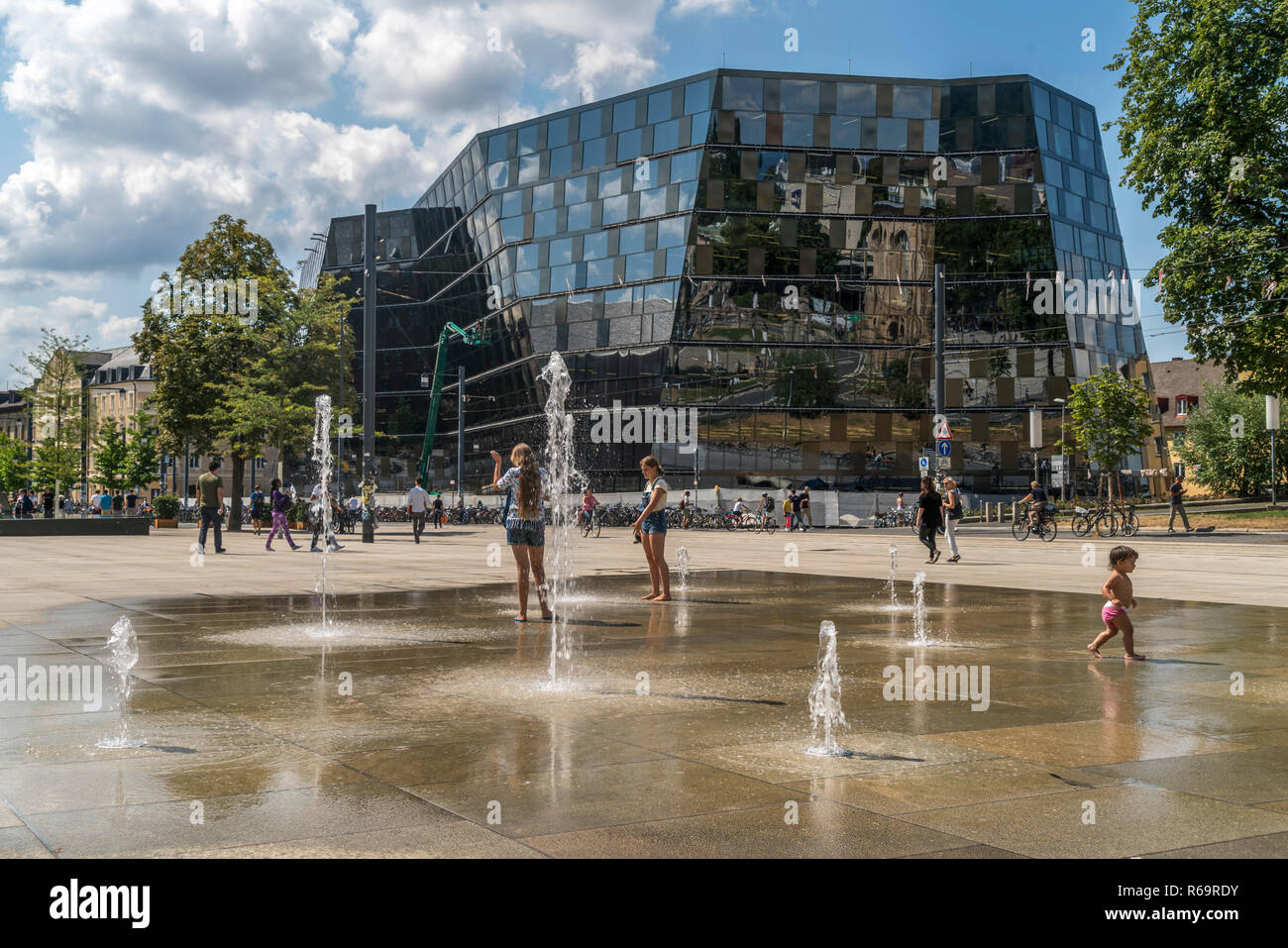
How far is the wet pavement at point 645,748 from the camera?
442cm

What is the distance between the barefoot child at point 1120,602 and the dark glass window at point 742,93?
165 ft

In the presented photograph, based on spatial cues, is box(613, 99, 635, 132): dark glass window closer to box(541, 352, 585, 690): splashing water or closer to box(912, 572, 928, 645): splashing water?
box(541, 352, 585, 690): splashing water

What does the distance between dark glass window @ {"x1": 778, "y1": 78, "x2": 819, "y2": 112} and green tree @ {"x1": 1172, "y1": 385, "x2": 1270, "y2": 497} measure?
90.6 ft

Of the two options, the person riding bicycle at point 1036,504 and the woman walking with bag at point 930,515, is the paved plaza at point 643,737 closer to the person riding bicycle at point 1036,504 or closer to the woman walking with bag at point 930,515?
the woman walking with bag at point 930,515

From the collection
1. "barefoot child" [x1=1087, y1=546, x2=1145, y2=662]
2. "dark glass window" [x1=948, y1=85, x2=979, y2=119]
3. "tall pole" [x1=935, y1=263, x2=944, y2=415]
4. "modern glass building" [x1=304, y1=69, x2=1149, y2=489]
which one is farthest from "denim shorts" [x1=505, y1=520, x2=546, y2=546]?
"dark glass window" [x1=948, y1=85, x2=979, y2=119]

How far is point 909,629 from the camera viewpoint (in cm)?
1157

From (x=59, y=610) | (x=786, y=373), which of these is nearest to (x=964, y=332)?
(x=786, y=373)

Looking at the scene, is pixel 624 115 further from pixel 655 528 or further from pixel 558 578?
pixel 655 528

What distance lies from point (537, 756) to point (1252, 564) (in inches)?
820

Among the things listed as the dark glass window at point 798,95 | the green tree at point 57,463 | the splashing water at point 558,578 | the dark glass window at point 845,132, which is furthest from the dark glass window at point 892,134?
the green tree at point 57,463

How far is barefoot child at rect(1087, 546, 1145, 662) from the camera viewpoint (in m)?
9.30

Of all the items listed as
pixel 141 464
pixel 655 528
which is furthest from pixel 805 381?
pixel 141 464

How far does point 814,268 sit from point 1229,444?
2755cm
